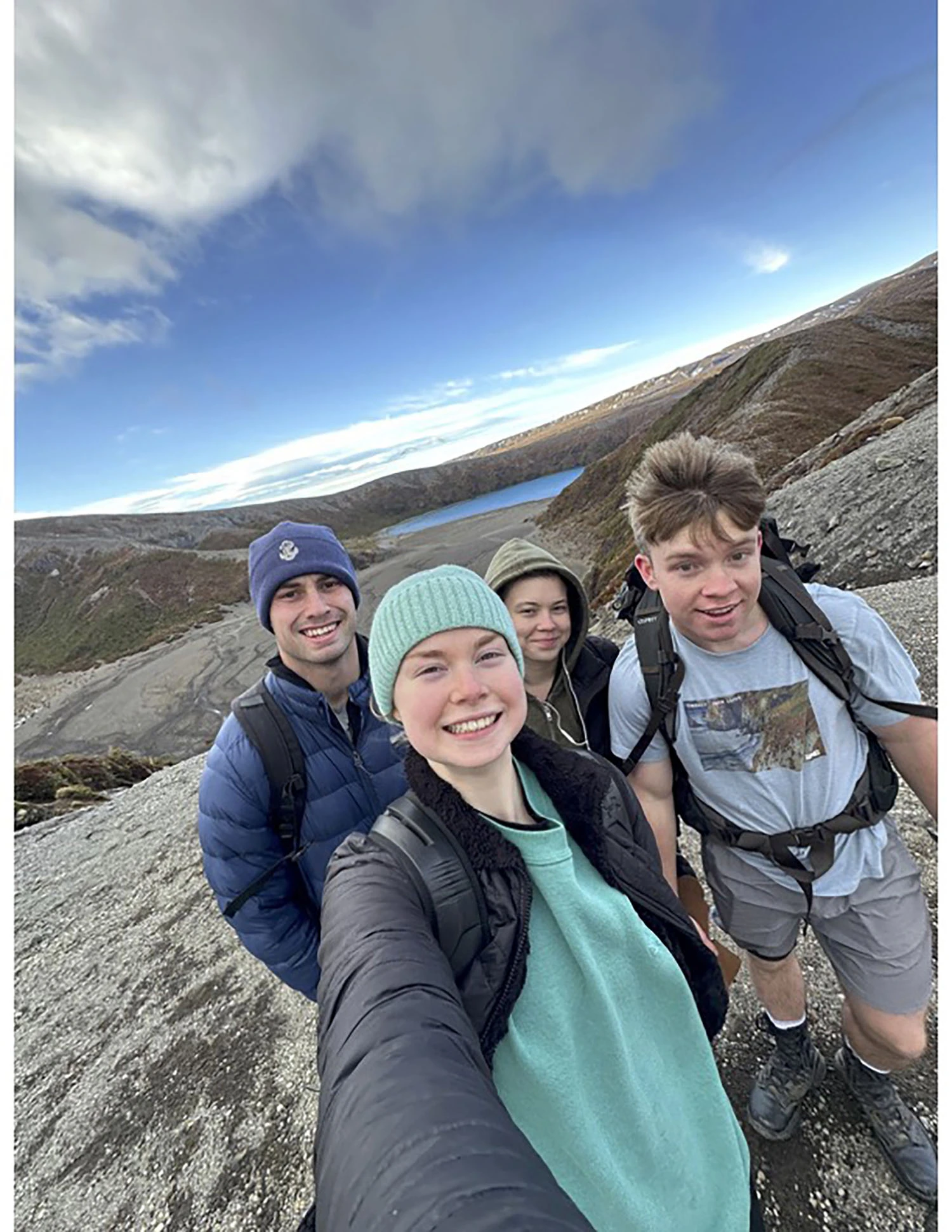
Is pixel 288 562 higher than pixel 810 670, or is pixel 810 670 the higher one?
pixel 288 562

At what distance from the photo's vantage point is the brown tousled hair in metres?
1.97

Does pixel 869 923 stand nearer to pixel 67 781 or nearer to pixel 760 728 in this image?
pixel 760 728

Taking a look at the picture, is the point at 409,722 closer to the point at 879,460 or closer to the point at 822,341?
the point at 879,460

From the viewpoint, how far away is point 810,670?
2.02 m

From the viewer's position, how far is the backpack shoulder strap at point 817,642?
1.95 meters

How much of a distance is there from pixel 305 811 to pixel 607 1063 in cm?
167

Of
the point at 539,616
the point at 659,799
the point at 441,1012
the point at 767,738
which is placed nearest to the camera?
the point at 441,1012

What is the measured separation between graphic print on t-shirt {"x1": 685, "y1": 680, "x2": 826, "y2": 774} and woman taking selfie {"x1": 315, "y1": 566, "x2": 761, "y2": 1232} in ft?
1.80

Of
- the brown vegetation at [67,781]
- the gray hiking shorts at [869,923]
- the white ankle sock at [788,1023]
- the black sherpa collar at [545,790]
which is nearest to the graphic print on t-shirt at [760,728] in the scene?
the gray hiking shorts at [869,923]

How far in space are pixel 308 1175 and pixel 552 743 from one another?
406 cm

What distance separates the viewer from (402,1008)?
3.50ft

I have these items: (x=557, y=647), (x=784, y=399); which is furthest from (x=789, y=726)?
(x=784, y=399)

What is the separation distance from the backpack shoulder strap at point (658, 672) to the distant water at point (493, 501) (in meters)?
109

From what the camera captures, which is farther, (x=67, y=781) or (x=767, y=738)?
(x=67, y=781)
